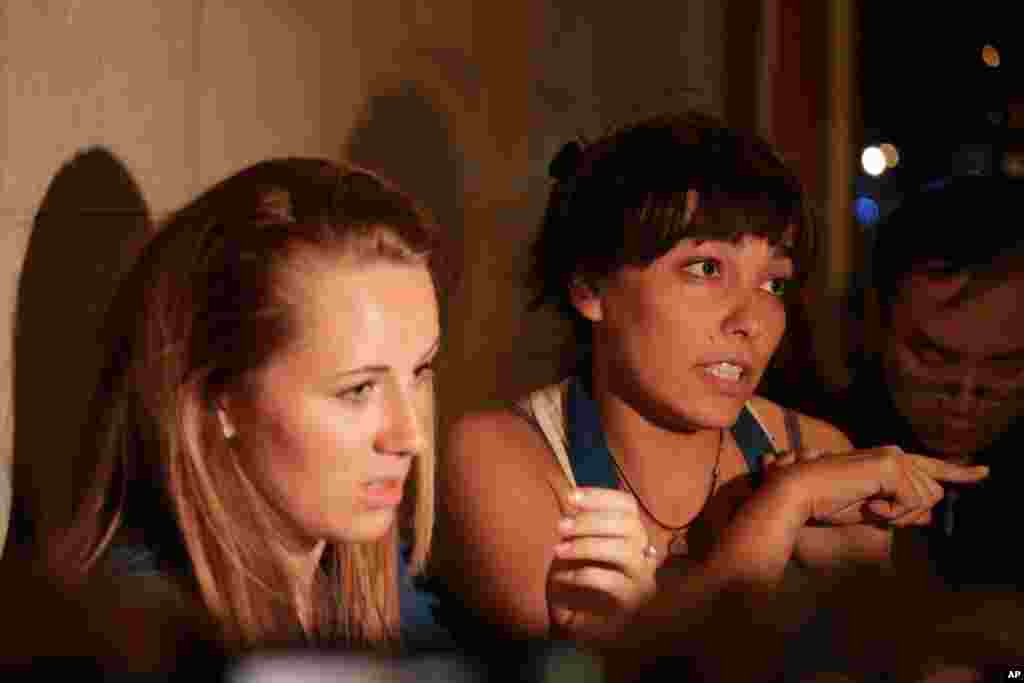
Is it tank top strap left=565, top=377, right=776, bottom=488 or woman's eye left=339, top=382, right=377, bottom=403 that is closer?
woman's eye left=339, top=382, right=377, bottom=403

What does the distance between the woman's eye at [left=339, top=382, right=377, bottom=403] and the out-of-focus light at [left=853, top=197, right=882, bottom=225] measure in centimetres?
39

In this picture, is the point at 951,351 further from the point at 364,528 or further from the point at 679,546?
the point at 364,528

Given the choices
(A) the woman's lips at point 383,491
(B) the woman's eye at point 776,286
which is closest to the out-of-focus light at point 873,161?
(B) the woman's eye at point 776,286

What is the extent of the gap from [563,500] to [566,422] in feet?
0.20

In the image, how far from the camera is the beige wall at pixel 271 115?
0.98m

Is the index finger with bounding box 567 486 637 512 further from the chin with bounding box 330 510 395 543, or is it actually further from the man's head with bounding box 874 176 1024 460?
the man's head with bounding box 874 176 1024 460

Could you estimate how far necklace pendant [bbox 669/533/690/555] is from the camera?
0.96 meters

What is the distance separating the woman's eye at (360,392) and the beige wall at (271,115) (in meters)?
0.16

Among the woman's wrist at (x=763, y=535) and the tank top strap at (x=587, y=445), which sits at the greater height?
the tank top strap at (x=587, y=445)

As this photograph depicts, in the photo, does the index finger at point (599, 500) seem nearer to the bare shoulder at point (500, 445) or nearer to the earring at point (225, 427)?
the bare shoulder at point (500, 445)

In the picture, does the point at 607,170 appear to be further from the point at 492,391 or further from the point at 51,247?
the point at 51,247

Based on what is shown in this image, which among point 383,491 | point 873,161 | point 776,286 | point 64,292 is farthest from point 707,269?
point 64,292

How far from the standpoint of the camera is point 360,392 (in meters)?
0.83

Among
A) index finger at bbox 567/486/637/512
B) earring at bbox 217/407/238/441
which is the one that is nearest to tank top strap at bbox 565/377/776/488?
index finger at bbox 567/486/637/512
